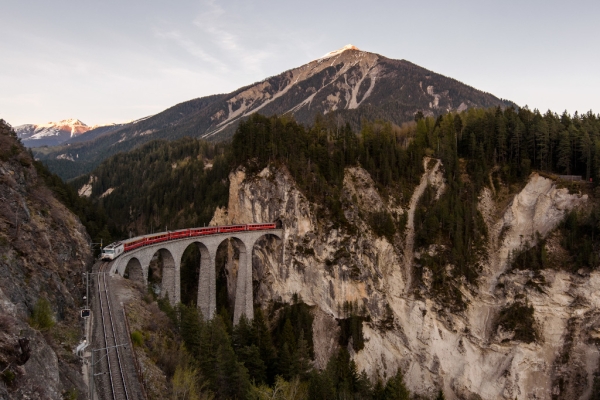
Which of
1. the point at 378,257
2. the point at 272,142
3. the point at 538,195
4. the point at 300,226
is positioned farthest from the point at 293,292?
the point at 538,195

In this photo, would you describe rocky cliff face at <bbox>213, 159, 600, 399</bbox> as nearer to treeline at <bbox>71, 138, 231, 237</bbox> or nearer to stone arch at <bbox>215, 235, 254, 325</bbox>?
stone arch at <bbox>215, 235, 254, 325</bbox>

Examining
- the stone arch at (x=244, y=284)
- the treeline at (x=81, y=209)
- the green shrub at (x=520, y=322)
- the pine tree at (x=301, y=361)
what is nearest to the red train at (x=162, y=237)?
the stone arch at (x=244, y=284)

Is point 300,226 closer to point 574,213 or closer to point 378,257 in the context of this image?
point 378,257

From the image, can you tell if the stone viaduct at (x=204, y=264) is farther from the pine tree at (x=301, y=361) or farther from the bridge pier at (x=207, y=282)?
the pine tree at (x=301, y=361)

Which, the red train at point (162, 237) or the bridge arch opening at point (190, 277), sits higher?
Answer: the red train at point (162, 237)

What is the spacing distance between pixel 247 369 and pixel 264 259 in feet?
99.7

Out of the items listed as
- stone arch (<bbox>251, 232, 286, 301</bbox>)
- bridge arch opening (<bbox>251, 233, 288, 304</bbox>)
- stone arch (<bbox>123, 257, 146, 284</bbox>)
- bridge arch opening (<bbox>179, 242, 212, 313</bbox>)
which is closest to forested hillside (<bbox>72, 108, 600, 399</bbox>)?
bridge arch opening (<bbox>179, 242, 212, 313</bbox>)

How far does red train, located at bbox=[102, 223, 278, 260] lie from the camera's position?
34.8m

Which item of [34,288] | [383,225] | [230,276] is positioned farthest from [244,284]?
[34,288]

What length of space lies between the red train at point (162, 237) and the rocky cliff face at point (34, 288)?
7.87 feet

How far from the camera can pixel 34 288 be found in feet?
66.8

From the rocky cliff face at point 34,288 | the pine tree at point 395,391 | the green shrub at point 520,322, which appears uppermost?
the rocky cliff face at point 34,288

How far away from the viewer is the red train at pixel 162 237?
34844 mm

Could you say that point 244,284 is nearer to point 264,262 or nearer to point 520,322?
point 264,262
